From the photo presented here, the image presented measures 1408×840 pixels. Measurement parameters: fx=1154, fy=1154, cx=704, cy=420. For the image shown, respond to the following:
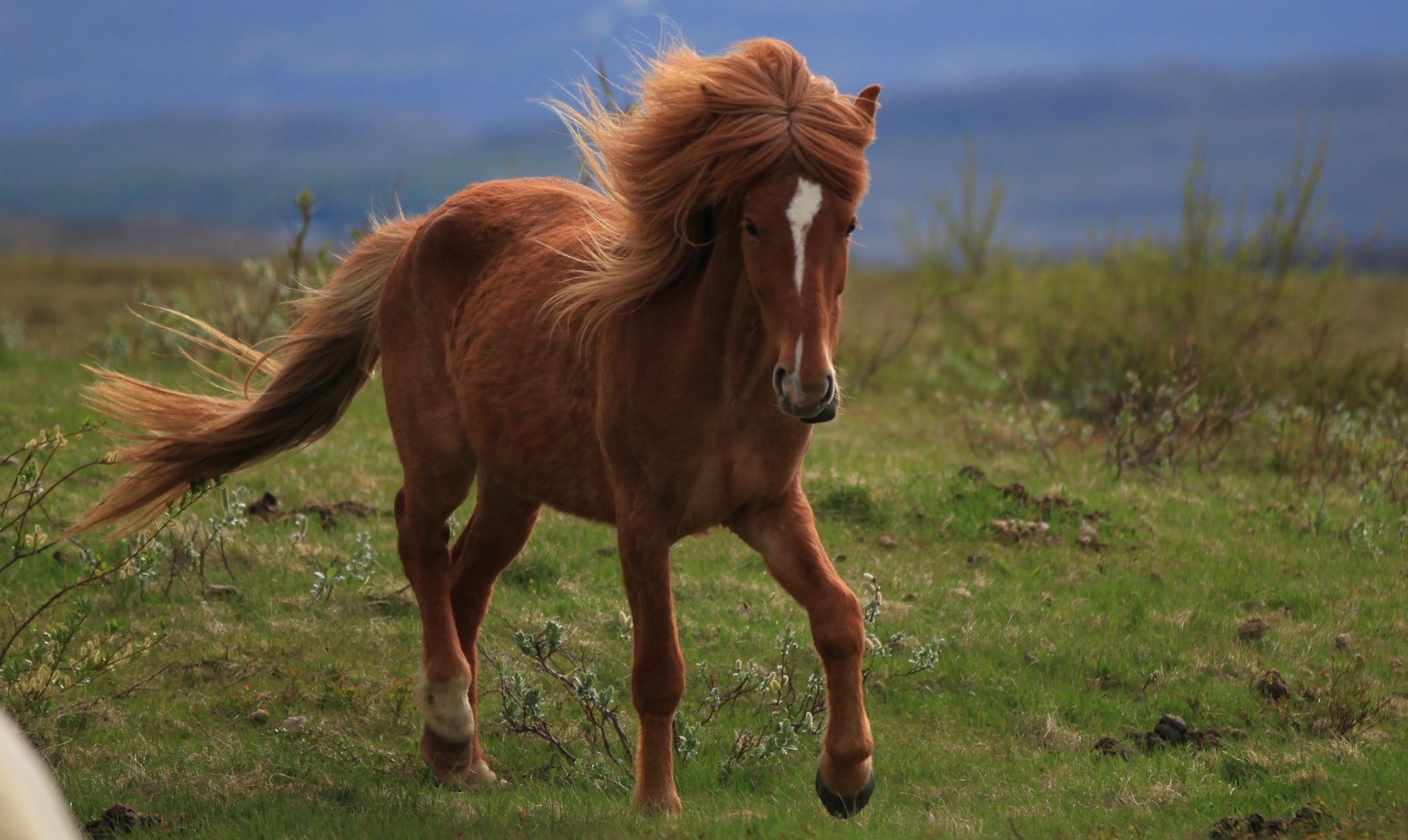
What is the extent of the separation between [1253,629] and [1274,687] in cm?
71

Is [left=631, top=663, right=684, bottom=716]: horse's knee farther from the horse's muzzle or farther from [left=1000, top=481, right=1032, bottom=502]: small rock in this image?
[left=1000, top=481, right=1032, bottom=502]: small rock

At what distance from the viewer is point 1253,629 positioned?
6.04 m

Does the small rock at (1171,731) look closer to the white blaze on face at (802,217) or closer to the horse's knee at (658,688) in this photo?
the horse's knee at (658,688)

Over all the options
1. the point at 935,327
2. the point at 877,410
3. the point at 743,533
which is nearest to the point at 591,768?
the point at 743,533

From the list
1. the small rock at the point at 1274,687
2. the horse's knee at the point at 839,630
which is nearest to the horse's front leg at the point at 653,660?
the horse's knee at the point at 839,630

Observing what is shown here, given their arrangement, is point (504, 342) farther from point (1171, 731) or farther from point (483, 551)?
point (1171, 731)

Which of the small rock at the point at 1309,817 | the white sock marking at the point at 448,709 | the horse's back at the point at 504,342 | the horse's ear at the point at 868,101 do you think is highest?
the horse's ear at the point at 868,101

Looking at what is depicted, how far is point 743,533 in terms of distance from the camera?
157 inches

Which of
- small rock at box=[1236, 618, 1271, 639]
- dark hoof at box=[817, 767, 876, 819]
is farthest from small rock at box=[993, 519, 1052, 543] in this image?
dark hoof at box=[817, 767, 876, 819]

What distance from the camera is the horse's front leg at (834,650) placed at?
3.69 meters

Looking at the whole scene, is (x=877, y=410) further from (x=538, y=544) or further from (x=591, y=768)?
(x=591, y=768)

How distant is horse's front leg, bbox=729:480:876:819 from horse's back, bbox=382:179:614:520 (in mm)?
790

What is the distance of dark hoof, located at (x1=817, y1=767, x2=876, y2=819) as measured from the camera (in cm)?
375

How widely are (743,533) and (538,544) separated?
335 cm
